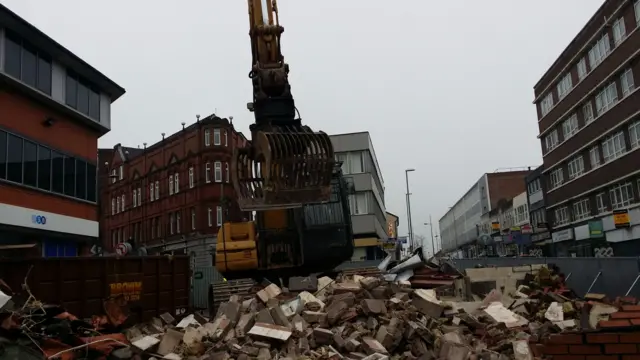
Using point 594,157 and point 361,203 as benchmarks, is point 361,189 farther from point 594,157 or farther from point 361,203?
point 594,157

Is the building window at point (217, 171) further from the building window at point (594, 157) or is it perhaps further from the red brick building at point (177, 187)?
the building window at point (594, 157)

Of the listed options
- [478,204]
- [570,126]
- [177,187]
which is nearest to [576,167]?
[570,126]

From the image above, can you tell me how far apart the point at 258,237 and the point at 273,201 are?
3.14m

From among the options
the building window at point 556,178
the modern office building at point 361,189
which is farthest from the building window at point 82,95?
the building window at point 556,178

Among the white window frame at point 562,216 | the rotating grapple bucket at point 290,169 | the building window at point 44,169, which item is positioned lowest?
the rotating grapple bucket at point 290,169

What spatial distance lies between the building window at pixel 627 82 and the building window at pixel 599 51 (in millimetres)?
2838

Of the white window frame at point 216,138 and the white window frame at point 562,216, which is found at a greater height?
the white window frame at point 216,138

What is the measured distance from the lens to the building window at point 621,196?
1332 inches

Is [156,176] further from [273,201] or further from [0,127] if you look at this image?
[273,201]

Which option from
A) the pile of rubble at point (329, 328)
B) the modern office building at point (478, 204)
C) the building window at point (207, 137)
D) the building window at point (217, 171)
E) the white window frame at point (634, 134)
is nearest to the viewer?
the pile of rubble at point (329, 328)

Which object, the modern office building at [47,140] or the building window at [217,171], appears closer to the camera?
the modern office building at [47,140]

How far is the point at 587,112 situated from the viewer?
40.8 meters

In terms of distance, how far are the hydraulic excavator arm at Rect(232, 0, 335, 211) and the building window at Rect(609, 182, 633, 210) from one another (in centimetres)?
2925

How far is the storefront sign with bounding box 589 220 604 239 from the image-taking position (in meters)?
36.8
